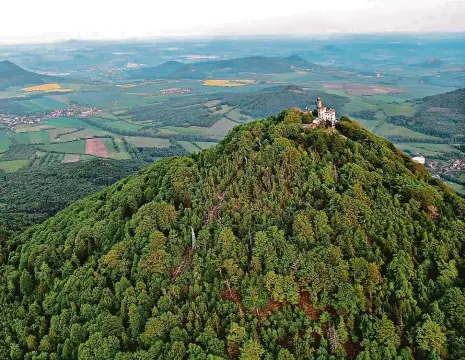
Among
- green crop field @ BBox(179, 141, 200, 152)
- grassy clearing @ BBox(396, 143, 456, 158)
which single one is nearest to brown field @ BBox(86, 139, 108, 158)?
green crop field @ BBox(179, 141, 200, 152)

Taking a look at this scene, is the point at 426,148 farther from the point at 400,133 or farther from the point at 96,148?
the point at 96,148

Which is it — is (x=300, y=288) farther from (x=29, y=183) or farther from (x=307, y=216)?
(x=29, y=183)

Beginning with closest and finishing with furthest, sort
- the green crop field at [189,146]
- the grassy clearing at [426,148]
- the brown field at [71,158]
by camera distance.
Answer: the grassy clearing at [426,148]
the brown field at [71,158]
the green crop field at [189,146]

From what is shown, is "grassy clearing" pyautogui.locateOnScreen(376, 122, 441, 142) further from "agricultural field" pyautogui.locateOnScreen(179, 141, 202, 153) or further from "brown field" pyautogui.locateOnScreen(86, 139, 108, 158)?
"brown field" pyautogui.locateOnScreen(86, 139, 108, 158)

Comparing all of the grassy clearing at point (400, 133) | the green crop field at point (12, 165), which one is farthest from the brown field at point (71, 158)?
the grassy clearing at point (400, 133)

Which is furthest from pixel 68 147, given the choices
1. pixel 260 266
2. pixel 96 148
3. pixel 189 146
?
pixel 260 266

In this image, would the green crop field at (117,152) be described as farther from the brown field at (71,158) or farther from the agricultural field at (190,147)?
the agricultural field at (190,147)

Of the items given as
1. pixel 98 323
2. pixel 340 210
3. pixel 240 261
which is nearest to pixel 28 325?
pixel 98 323
